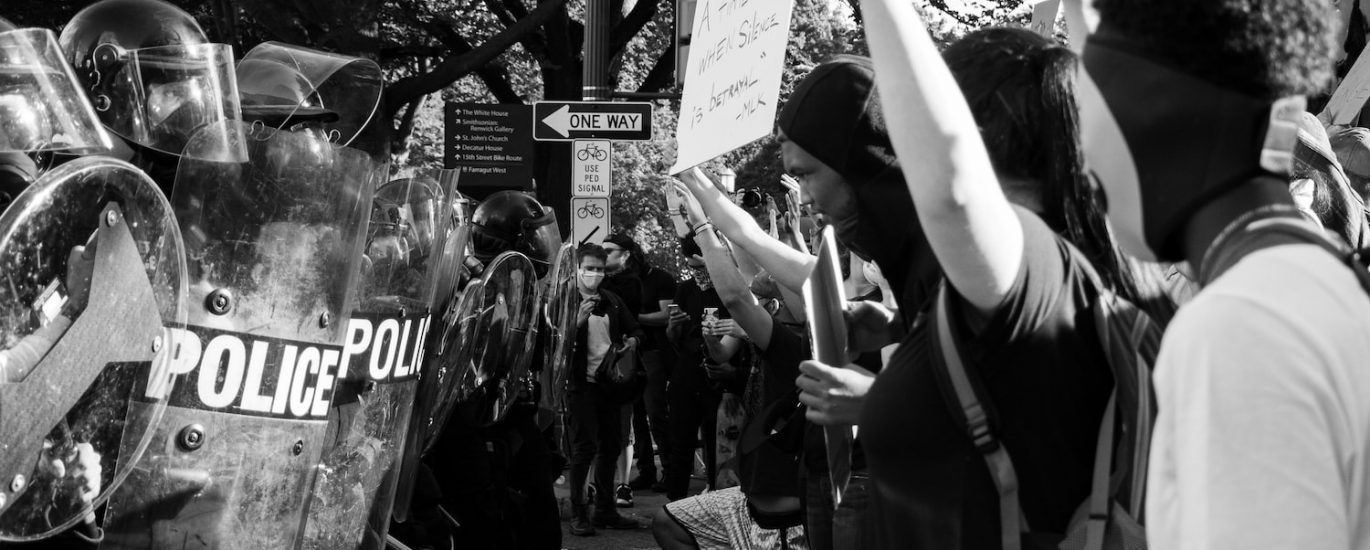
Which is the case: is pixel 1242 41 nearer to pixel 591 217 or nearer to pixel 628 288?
pixel 628 288

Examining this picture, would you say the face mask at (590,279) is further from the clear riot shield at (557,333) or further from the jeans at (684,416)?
the clear riot shield at (557,333)

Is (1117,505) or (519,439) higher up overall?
(1117,505)

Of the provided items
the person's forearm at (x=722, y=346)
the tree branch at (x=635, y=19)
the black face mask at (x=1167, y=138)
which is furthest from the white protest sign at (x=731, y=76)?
the tree branch at (x=635, y=19)

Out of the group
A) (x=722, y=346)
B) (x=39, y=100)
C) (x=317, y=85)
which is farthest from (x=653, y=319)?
(x=39, y=100)

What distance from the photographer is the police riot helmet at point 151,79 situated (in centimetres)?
330

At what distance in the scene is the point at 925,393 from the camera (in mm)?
1818

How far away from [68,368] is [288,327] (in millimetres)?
575

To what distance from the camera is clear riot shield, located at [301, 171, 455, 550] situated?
12.4 feet

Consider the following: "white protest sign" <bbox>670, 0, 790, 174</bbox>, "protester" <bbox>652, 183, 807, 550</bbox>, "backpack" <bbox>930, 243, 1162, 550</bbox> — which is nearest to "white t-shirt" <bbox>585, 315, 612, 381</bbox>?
"protester" <bbox>652, 183, 807, 550</bbox>

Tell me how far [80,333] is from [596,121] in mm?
7786

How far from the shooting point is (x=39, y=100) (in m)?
2.96

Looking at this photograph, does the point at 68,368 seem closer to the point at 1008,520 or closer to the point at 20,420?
the point at 20,420

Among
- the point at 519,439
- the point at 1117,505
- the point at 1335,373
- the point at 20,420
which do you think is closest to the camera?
the point at 1335,373

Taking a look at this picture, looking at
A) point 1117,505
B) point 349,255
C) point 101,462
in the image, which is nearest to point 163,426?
point 101,462
